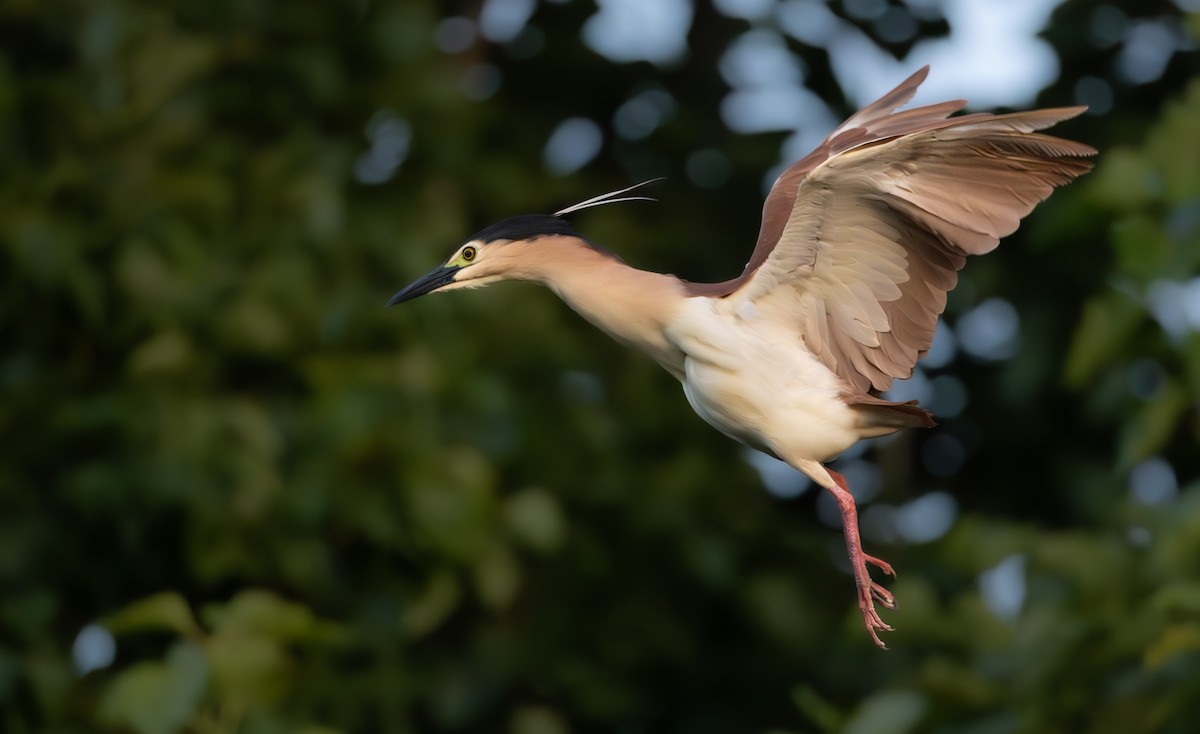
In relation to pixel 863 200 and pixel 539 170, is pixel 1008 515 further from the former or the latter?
pixel 863 200

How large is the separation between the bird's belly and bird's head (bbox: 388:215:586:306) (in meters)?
0.23

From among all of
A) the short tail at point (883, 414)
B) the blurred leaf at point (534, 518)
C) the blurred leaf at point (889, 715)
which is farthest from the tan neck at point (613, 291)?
the blurred leaf at point (534, 518)

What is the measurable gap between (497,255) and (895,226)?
0.52 metres

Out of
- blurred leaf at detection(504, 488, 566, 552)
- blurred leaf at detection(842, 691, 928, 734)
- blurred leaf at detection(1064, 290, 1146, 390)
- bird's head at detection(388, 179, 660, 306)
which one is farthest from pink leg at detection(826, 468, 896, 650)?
blurred leaf at detection(504, 488, 566, 552)

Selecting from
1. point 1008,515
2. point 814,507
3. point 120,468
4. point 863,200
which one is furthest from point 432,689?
point 863,200

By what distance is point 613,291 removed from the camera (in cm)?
212

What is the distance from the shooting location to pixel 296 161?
5.04 meters

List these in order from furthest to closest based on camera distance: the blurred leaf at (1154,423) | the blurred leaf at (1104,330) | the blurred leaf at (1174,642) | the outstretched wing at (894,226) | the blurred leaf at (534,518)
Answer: the blurred leaf at (534,518) → the blurred leaf at (1104,330) → the blurred leaf at (1154,423) → the blurred leaf at (1174,642) → the outstretched wing at (894,226)

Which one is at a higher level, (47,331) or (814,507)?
(47,331)

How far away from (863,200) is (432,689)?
330 centimetres

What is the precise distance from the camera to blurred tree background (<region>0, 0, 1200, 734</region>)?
176 inches

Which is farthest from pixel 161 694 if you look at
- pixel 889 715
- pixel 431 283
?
pixel 431 283

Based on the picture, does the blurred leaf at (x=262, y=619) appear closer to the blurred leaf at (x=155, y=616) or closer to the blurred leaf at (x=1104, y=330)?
the blurred leaf at (x=155, y=616)

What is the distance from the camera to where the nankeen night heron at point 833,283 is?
2.05 m
